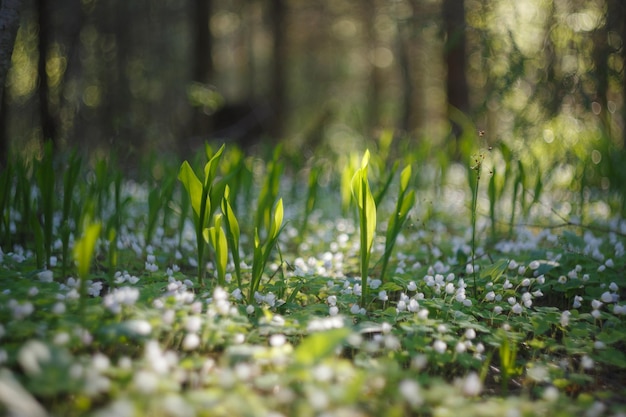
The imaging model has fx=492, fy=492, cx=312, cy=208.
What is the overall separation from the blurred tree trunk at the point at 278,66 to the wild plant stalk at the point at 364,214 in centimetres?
665

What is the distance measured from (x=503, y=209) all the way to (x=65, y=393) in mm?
4164

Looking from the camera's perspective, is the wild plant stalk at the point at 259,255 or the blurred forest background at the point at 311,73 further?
the blurred forest background at the point at 311,73

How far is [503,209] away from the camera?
4648 mm

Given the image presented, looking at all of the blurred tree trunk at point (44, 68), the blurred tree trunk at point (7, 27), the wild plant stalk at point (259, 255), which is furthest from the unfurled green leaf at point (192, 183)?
the blurred tree trunk at point (44, 68)

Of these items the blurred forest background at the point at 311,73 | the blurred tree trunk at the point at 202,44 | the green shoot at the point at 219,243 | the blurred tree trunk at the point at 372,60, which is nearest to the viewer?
the green shoot at the point at 219,243

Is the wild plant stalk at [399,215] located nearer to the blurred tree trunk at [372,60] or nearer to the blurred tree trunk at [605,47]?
the blurred tree trunk at [605,47]

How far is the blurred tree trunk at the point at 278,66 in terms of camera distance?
8.68m

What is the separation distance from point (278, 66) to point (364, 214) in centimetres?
723

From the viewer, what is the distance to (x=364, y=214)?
6.72ft

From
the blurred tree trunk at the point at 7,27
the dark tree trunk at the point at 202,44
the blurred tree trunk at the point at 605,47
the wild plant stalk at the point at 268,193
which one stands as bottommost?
the wild plant stalk at the point at 268,193

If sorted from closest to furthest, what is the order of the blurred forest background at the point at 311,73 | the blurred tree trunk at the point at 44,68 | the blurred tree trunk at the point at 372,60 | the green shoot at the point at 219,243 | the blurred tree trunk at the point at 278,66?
Answer: the green shoot at the point at 219,243
the blurred forest background at the point at 311,73
the blurred tree trunk at the point at 44,68
the blurred tree trunk at the point at 278,66
the blurred tree trunk at the point at 372,60

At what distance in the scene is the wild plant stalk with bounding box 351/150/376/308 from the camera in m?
2.04

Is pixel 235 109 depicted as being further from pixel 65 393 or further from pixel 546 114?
pixel 65 393

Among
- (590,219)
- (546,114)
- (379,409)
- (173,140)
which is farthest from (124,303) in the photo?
(173,140)
